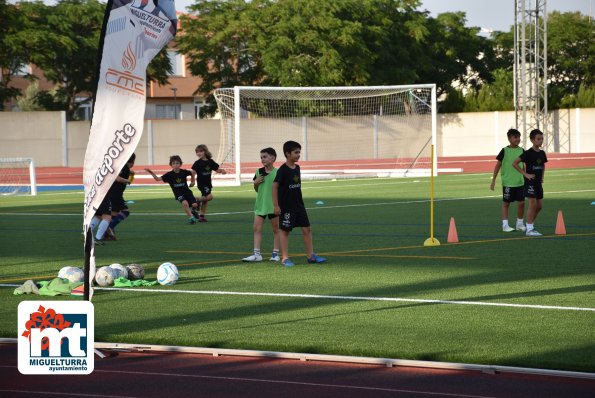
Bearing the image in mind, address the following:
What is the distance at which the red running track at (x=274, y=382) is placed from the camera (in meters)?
7.27

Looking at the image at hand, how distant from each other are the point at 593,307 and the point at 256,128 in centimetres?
4052

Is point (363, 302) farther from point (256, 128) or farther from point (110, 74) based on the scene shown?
point (256, 128)

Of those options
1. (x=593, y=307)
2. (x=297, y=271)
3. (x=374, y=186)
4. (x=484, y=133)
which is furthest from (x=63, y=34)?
(x=593, y=307)

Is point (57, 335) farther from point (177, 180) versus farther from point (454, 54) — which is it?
point (454, 54)

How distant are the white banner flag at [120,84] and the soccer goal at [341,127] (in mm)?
38182

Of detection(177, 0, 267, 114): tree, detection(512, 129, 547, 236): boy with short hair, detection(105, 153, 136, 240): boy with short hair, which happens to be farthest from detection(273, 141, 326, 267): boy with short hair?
detection(177, 0, 267, 114): tree

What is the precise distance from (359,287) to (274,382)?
4751mm

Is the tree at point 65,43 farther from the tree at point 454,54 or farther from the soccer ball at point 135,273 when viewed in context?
the soccer ball at point 135,273

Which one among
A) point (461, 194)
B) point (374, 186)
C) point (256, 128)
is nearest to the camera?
point (461, 194)

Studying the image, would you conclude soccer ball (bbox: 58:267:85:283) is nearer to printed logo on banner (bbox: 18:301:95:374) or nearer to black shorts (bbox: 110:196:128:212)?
printed logo on banner (bbox: 18:301:95:374)

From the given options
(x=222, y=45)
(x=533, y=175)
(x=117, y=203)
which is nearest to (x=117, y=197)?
(x=117, y=203)

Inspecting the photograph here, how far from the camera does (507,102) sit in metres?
62.1

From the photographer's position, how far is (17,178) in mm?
44281

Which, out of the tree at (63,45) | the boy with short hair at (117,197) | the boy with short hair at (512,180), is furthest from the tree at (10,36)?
the boy with short hair at (512,180)
